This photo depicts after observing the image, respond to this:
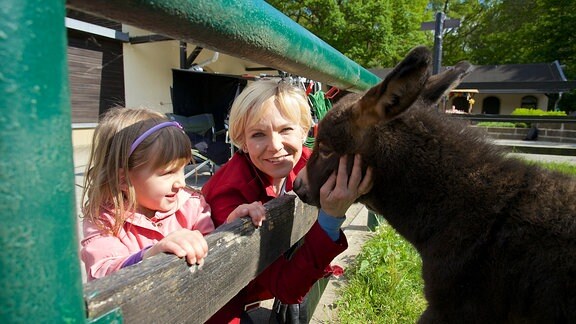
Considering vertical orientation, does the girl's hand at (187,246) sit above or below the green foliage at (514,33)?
below

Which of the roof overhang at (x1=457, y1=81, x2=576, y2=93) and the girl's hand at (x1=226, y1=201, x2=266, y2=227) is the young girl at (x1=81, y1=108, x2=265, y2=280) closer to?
the girl's hand at (x1=226, y1=201, x2=266, y2=227)

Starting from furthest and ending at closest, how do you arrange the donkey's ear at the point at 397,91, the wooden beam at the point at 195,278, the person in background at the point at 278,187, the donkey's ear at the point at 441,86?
1. the donkey's ear at the point at 441,86
2. the person in background at the point at 278,187
3. the donkey's ear at the point at 397,91
4. the wooden beam at the point at 195,278

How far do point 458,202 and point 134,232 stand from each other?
1348 millimetres

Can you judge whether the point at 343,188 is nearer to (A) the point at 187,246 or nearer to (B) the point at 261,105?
(B) the point at 261,105

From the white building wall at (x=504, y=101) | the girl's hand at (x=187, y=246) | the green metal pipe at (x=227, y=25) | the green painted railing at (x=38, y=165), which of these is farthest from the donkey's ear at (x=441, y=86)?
the white building wall at (x=504, y=101)

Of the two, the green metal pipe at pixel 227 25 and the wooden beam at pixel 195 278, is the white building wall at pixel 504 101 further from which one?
the green metal pipe at pixel 227 25

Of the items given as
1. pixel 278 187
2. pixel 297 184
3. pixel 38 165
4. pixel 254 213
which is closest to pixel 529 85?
pixel 278 187

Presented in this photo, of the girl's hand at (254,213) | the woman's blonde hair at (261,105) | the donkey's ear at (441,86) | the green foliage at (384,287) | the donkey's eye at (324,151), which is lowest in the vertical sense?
the green foliage at (384,287)

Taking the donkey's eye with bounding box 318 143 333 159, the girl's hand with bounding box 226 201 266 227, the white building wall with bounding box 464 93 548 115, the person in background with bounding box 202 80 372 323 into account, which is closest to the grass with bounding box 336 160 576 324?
the person in background with bounding box 202 80 372 323

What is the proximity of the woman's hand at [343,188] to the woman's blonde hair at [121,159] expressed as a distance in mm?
654

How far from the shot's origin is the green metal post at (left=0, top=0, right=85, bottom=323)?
48 centimetres

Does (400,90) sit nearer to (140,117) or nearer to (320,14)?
(140,117)

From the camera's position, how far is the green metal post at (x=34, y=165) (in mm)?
476

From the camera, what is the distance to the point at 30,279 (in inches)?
20.5
